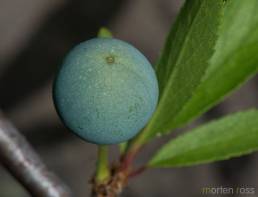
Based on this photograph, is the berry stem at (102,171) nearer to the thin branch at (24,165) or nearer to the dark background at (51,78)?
the thin branch at (24,165)

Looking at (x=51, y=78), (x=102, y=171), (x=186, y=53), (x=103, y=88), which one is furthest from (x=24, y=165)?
(x=51, y=78)

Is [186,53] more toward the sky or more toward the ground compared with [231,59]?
more toward the ground

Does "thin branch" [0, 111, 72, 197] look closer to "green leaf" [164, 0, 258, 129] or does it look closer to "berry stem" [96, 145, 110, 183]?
"berry stem" [96, 145, 110, 183]

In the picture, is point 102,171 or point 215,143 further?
point 215,143

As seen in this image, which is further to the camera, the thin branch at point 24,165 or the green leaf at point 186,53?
the thin branch at point 24,165

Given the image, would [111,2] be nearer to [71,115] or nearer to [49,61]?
[49,61]

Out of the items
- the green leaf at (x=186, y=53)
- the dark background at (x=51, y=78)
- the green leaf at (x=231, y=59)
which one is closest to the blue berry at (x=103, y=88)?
the green leaf at (x=186, y=53)

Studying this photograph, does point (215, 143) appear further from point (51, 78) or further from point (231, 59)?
point (51, 78)
